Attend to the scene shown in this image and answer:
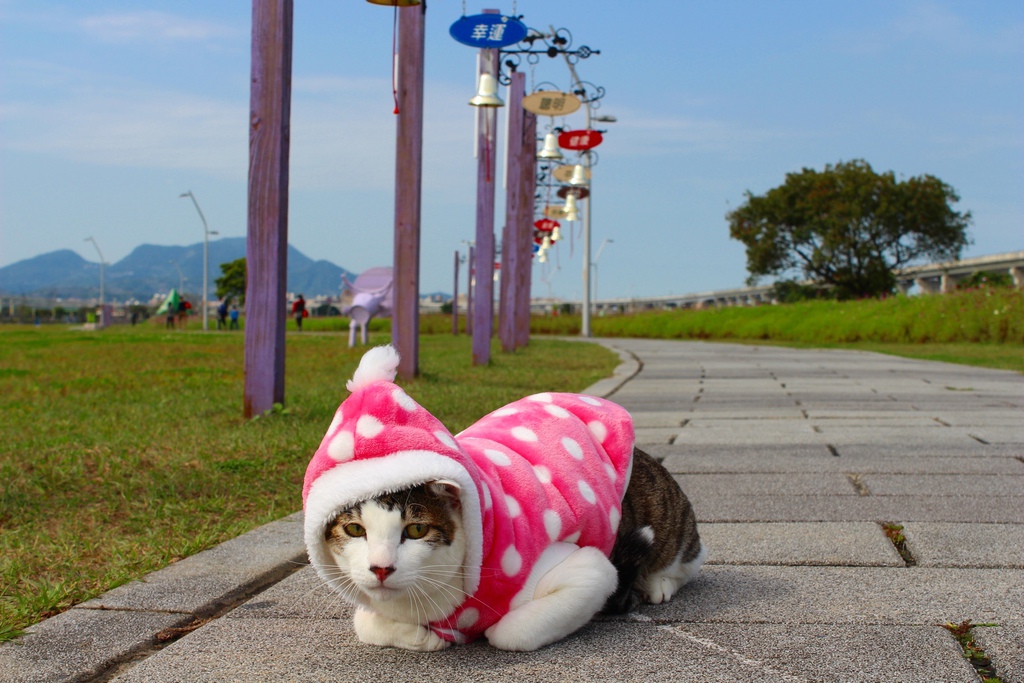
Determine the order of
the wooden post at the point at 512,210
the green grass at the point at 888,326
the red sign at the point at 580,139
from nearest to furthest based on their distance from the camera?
the red sign at the point at 580,139 < the wooden post at the point at 512,210 < the green grass at the point at 888,326

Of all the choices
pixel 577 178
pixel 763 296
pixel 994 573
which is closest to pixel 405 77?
pixel 994 573

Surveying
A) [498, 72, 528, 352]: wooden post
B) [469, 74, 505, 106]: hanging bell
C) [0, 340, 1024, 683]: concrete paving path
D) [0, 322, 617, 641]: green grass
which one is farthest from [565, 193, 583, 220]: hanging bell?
[0, 340, 1024, 683]: concrete paving path

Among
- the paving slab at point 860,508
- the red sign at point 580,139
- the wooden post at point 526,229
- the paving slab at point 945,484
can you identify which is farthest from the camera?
the wooden post at point 526,229

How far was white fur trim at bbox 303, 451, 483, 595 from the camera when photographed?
80.2 inches

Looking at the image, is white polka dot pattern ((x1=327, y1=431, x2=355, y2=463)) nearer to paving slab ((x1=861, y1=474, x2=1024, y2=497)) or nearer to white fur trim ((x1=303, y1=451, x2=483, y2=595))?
white fur trim ((x1=303, y1=451, x2=483, y2=595))

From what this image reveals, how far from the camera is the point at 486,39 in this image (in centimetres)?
967

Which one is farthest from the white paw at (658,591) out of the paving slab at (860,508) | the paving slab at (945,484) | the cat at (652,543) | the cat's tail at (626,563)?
the paving slab at (945,484)

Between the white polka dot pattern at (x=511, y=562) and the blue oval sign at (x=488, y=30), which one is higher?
the blue oval sign at (x=488, y=30)

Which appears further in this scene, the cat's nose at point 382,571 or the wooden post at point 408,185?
the wooden post at point 408,185

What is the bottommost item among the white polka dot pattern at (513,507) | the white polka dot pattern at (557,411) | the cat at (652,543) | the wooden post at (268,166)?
the cat at (652,543)

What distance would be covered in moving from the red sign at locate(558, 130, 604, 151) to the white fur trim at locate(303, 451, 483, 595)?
44.2 feet

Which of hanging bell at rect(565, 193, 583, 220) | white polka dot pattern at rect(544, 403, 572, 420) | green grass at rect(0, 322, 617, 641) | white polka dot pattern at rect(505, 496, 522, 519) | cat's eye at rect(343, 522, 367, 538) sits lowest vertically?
green grass at rect(0, 322, 617, 641)

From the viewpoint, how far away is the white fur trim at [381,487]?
2.04 meters

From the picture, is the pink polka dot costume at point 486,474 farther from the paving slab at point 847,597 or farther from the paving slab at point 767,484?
the paving slab at point 767,484
